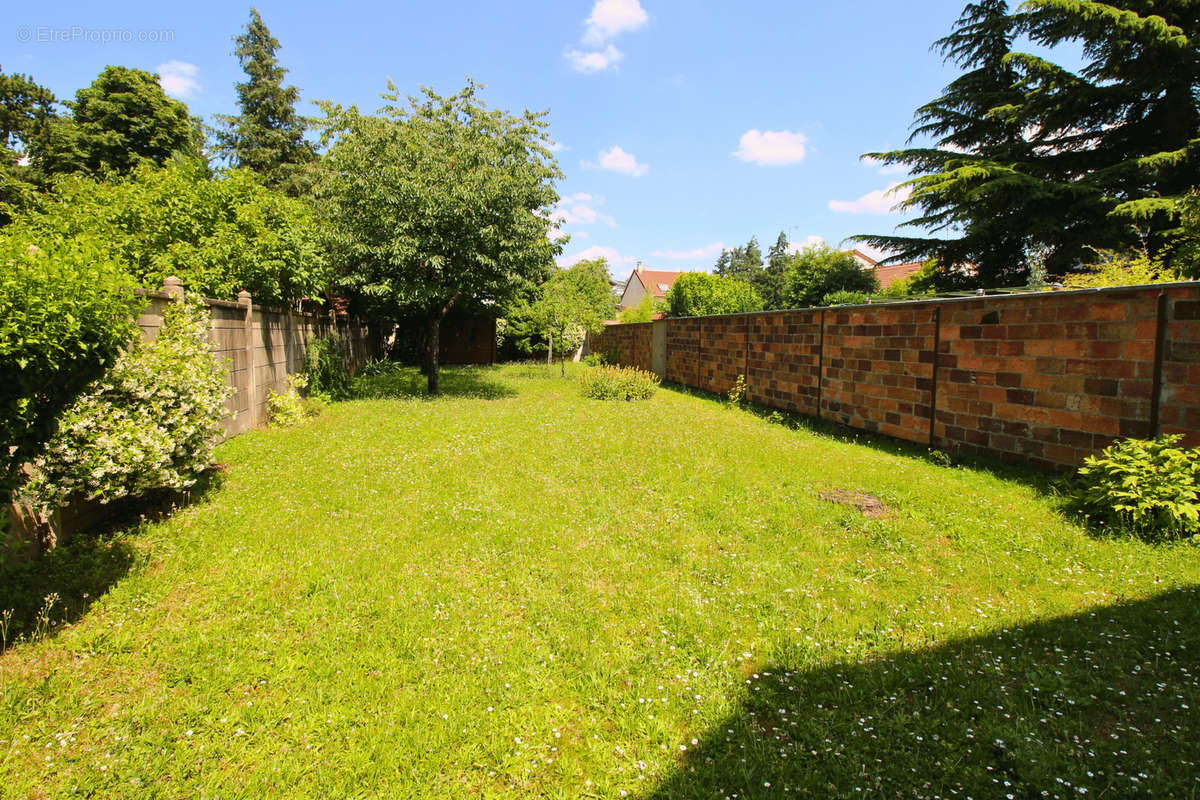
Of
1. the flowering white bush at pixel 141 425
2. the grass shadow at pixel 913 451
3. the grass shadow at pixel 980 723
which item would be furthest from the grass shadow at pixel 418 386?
the grass shadow at pixel 980 723

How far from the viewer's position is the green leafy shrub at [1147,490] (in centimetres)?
374

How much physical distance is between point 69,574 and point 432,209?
27.5 ft

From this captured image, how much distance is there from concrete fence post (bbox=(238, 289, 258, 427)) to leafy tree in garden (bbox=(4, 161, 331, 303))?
2.79ft

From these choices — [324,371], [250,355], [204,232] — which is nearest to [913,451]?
[250,355]

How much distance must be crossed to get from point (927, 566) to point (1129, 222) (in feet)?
51.2

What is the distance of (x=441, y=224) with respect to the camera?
33.8 ft

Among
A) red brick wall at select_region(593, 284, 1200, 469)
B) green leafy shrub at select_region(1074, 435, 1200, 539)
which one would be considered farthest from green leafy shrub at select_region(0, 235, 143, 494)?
red brick wall at select_region(593, 284, 1200, 469)

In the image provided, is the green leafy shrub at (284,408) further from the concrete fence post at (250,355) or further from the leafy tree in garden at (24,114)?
the leafy tree in garden at (24,114)

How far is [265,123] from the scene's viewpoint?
27188 mm

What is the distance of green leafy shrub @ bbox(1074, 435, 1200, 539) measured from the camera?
3.74 metres

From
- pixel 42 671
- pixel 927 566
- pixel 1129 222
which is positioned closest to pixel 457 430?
pixel 42 671

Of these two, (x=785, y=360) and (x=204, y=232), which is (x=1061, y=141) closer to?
(x=785, y=360)

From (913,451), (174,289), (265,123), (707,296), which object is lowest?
(913,451)

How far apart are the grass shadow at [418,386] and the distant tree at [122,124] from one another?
13855mm
